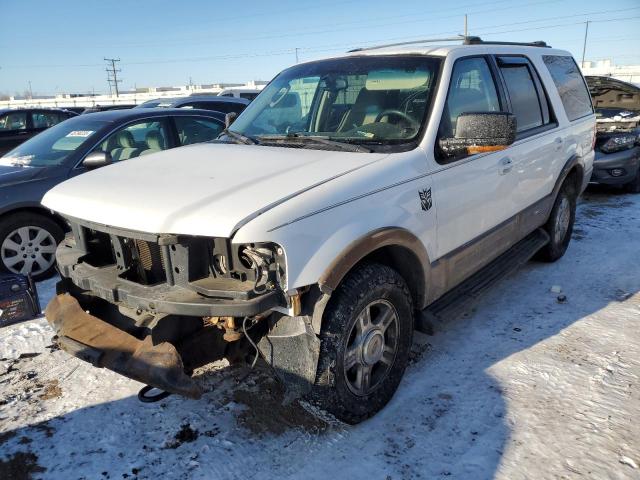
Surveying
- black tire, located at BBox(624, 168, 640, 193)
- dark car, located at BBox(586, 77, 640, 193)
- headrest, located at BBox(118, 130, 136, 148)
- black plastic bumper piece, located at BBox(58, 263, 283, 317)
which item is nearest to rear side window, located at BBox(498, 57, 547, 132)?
black plastic bumper piece, located at BBox(58, 263, 283, 317)

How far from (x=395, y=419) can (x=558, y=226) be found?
11.1ft

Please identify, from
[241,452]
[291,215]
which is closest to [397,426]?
[241,452]

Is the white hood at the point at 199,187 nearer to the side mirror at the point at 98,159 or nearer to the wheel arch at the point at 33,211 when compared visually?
the side mirror at the point at 98,159

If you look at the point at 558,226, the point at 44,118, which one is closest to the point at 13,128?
the point at 44,118

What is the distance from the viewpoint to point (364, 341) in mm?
2789

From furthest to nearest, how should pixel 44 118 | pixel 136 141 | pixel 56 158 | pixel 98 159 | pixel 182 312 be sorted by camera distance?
pixel 44 118 < pixel 136 141 < pixel 56 158 < pixel 98 159 < pixel 182 312

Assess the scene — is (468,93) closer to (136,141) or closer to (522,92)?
(522,92)

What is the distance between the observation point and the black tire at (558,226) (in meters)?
5.14

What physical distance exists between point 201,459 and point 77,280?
1.16 m

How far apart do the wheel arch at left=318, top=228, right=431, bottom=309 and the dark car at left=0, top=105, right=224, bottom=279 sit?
293 cm

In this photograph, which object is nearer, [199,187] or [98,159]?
[199,187]

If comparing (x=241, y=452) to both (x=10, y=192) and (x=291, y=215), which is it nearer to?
(x=291, y=215)

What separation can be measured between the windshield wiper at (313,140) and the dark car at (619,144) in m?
6.78

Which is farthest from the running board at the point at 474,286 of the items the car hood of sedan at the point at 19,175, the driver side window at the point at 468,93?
the car hood of sedan at the point at 19,175
